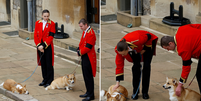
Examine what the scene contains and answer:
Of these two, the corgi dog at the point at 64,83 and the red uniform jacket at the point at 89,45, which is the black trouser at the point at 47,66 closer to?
the corgi dog at the point at 64,83

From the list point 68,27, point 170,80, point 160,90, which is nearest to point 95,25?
point 68,27

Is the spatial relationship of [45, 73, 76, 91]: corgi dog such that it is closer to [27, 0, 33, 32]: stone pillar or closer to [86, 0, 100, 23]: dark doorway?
[86, 0, 100, 23]: dark doorway

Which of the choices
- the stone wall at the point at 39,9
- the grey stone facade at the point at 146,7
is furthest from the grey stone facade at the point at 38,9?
the grey stone facade at the point at 146,7

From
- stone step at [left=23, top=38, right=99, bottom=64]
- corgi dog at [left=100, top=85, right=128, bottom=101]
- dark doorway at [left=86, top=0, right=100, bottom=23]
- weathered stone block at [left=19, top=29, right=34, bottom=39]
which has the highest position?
dark doorway at [left=86, top=0, right=100, bottom=23]

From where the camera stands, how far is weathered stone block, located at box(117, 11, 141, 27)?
41.1 feet

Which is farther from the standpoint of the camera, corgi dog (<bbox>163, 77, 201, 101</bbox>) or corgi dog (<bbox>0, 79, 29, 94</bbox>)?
corgi dog (<bbox>0, 79, 29, 94</bbox>)

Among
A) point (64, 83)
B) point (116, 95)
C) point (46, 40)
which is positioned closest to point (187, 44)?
point (116, 95)

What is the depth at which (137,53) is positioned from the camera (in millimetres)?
6258

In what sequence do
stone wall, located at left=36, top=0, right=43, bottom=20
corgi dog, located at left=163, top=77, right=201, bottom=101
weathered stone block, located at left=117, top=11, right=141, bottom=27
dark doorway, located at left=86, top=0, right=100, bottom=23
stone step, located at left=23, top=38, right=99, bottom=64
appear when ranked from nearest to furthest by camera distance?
1. corgi dog, located at left=163, top=77, right=201, bottom=101
2. stone step, located at left=23, top=38, right=99, bottom=64
3. dark doorway, located at left=86, top=0, right=100, bottom=23
4. weathered stone block, located at left=117, top=11, right=141, bottom=27
5. stone wall, located at left=36, top=0, right=43, bottom=20

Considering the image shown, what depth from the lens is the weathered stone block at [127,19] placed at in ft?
41.1

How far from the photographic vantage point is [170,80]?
19.5 ft

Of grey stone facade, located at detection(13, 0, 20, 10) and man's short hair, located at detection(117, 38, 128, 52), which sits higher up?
grey stone facade, located at detection(13, 0, 20, 10)

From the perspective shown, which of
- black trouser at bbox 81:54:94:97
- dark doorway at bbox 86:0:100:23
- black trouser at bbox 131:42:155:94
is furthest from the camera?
dark doorway at bbox 86:0:100:23

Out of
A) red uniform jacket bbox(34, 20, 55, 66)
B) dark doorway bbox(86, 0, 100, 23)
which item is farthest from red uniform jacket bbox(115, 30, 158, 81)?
dark doorway bbox(86, 0, 100, 23)
